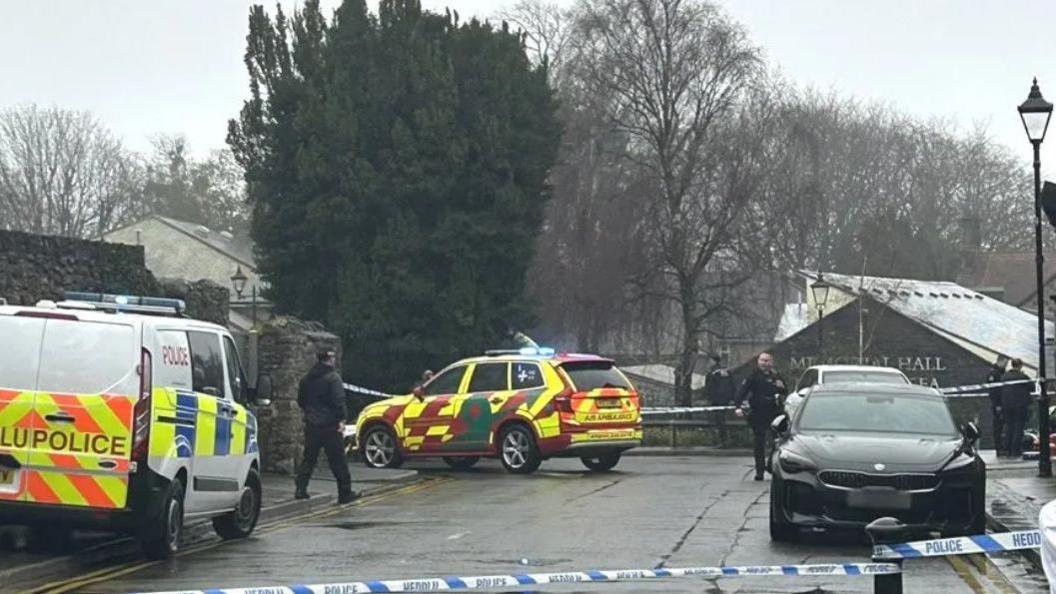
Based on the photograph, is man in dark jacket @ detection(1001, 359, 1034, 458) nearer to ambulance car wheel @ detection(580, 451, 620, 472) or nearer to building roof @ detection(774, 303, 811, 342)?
ambulance car wheel @ detection(580, 451, 620, 472)

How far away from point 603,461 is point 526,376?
2297 millimetres

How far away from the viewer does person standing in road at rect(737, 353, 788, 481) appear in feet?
77.7

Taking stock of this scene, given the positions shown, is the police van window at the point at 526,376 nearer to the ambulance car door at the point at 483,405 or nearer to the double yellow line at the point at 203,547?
the ambulance car door at the point at 483,405

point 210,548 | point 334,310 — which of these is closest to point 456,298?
point 334,310

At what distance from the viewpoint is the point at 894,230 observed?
76.4 m

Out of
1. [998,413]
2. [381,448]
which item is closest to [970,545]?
[381,448]

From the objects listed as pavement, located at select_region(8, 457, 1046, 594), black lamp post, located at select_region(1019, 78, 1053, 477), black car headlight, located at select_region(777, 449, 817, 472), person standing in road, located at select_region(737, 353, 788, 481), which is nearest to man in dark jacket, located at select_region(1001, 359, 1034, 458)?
black lamp post, located at select_region(1019, 78, 1053, 477)

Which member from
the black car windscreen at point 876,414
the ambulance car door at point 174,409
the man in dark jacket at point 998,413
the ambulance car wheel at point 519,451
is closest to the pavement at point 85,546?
the ambulance car door at point 174,409

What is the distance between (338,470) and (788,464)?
261 inches

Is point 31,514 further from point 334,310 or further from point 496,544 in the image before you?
point 334,310

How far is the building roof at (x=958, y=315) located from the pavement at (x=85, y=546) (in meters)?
39.5

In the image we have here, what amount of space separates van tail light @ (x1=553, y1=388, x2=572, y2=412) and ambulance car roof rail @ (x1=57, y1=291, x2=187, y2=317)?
1022 centimetres

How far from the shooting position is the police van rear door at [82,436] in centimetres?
1298

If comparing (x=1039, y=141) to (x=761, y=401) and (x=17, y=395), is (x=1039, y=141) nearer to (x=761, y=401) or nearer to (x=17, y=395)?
(x=761, y=401)
